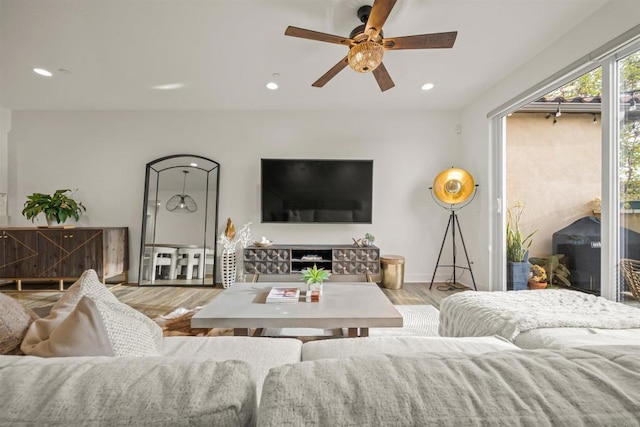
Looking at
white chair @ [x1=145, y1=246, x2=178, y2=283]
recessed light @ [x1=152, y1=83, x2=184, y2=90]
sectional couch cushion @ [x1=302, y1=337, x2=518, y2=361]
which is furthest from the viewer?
white chair @ [x1=145, y1=246, x2=178, y2=283]

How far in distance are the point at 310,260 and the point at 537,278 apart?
247cm

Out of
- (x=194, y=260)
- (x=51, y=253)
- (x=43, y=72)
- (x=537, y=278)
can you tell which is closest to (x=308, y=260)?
(x=194, y=260)

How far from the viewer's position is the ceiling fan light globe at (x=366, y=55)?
1879 millimetres

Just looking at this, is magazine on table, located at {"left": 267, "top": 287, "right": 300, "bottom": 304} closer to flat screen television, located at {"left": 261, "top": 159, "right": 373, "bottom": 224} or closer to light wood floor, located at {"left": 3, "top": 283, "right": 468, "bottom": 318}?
light wood floor, located at {"left": 3, "top": 283, "right": 468, "bottom": 318}

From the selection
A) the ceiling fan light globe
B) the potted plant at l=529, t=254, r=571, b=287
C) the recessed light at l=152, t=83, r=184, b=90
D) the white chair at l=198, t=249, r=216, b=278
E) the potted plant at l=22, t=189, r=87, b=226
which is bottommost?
the white chair at l=198, t=249, r=216, b=278

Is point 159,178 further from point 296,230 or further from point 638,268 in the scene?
point 638,268

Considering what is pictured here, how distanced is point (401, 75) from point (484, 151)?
1.44 m

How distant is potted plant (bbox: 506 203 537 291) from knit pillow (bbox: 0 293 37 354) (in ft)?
11.9

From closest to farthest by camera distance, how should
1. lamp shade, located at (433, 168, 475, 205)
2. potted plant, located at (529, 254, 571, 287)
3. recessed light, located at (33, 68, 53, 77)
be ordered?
potted plant, located at (529, 254, 571, 287), recessed light, located at (33, 68, 53, 77), lamp shade, located at (433, 168, 475, 205)

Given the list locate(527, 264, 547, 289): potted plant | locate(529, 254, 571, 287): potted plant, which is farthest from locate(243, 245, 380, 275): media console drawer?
locate(529, 254, 571, 287): potted plant

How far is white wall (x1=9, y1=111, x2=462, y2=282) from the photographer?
13.4ft

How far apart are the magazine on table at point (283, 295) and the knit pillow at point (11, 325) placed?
1313mm

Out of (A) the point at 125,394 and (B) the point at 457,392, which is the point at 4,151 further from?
(B) the point at 457,392

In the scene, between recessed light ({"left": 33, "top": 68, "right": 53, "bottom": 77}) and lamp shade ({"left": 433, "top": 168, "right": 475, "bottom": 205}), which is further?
lamp shade ({"left": 433, "top": 168, "right": 475, "bottom": 205})
